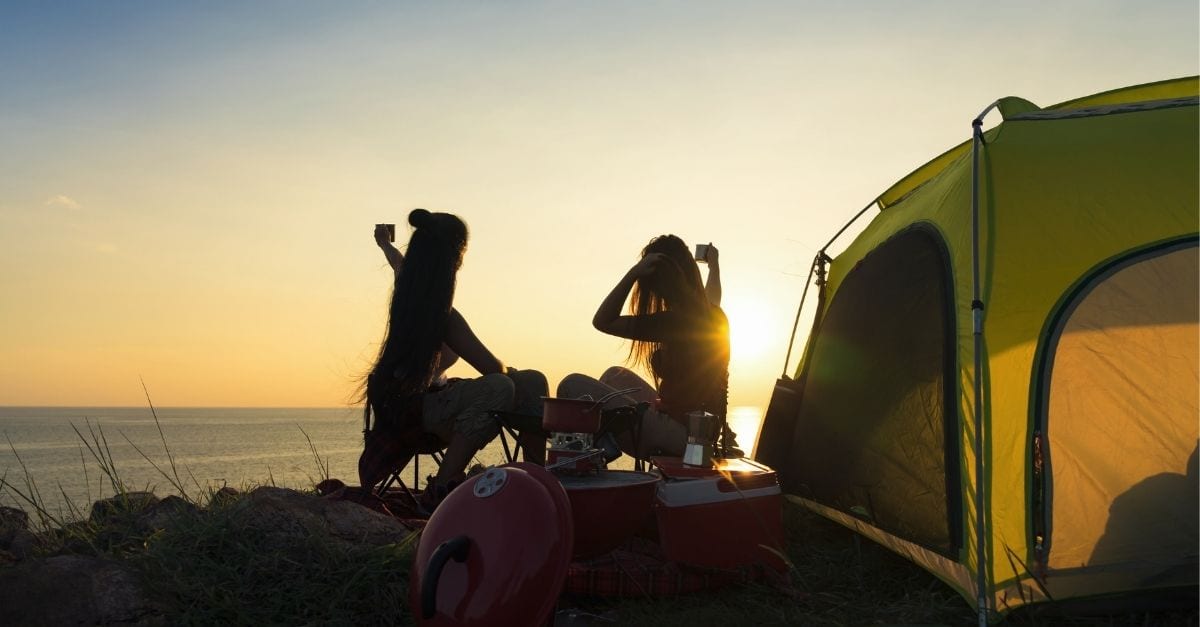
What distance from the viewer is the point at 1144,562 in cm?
325

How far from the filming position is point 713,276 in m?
6.11

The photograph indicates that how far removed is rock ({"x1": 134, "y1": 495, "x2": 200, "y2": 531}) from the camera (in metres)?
3.76

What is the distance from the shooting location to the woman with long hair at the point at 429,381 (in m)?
4.56

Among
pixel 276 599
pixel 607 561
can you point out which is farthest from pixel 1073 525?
pixel 276 599

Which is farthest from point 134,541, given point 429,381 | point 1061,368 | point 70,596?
point 1061,368

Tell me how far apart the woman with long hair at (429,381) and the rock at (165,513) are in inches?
35.8

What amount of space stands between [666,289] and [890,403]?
1.40 meters

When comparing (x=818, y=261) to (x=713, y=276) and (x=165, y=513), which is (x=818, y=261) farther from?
(x=165, y=513)

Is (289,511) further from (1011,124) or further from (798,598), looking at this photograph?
(1011,124)

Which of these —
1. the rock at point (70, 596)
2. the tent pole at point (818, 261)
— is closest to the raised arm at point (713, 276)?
the tent pole at point (818, 261)

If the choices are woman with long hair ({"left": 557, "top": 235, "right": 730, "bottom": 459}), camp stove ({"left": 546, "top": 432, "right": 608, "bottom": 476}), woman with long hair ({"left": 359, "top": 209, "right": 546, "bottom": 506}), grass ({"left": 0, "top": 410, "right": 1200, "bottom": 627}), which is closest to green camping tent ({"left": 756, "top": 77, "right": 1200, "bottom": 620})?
grass ({"left": 0, "top": 410, "right": 1200, "bottom": 627})

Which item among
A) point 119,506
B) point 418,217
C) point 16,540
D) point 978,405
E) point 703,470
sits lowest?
point 16,540

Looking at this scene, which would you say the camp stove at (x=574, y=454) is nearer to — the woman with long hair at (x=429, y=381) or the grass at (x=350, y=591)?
the grass at (x=350, y=591)

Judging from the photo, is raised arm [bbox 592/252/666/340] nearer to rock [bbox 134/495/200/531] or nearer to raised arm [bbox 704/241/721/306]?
raised arm [bbox 704/241/721/306]
